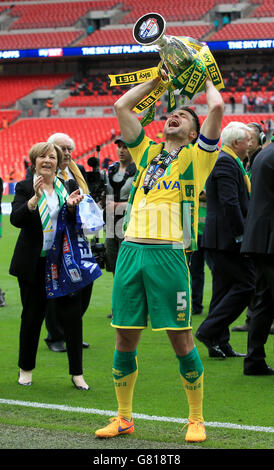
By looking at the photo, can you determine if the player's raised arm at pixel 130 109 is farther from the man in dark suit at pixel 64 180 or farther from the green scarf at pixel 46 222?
the man in dark suit at pixel 64 180

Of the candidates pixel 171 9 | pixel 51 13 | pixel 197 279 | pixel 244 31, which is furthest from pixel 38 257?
pixel 51 13

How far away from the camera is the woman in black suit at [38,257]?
504 cm

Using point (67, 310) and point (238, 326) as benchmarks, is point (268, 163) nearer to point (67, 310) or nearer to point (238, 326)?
point (67, 310)

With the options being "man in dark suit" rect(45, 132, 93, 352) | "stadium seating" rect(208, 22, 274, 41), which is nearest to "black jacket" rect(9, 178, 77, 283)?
"man in dark suit" rect(45, 132, 93, 352)

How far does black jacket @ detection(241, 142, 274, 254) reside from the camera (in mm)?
5082

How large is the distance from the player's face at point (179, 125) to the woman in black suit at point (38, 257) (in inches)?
45.9

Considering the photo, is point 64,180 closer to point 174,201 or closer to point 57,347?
point 57,347

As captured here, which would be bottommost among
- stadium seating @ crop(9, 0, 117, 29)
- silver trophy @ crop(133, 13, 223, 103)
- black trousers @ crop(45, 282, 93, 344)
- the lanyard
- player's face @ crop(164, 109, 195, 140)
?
black trousers @ crop(45, 282, 93, 344)

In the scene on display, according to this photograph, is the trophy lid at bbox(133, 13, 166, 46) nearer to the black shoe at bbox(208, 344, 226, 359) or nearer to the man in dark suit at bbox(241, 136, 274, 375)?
the man in dark suit at bbox(241, 136, 274, 375)

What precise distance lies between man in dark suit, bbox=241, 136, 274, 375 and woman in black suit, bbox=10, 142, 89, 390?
4.10ft

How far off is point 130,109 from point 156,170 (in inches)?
14.7

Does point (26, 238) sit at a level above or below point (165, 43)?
below

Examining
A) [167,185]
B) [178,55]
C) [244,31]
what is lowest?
[167,185]

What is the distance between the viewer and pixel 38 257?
16.6 ft
